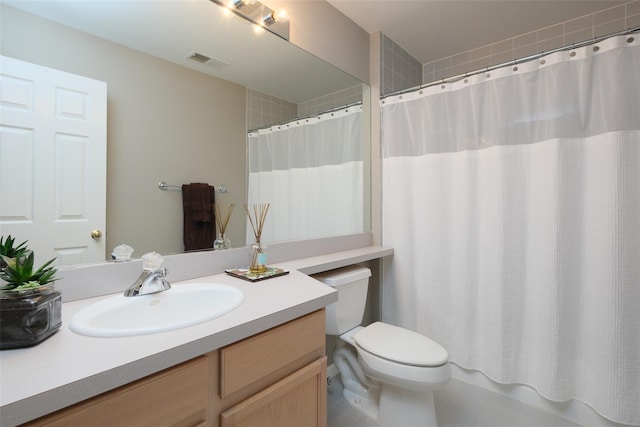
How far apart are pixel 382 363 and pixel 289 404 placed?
59 cm

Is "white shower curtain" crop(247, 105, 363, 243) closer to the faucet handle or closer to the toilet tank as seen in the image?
the toilet tank

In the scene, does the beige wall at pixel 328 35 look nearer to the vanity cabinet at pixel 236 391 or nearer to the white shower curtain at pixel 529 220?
the white shower curtain at pixel 529 220

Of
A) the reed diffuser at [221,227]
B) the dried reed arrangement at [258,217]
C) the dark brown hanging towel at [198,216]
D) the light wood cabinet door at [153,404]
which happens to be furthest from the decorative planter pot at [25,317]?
the dried reed arrangement at [258,217]

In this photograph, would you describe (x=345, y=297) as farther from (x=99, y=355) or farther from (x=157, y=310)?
(x=99, y=355)

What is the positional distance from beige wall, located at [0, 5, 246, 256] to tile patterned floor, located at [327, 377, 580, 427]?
1.08 meters

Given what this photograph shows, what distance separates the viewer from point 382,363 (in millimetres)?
1322

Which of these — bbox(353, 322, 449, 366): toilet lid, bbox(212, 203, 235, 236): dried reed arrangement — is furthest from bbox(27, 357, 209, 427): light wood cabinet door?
bbox(353, 322, 449, 366): toilet lid

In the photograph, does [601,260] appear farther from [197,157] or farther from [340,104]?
[197,157]

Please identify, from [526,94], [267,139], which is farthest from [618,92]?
[267,139]

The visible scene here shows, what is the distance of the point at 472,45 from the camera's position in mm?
2262

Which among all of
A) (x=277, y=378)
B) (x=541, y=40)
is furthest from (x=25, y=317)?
(x=541, y=40)

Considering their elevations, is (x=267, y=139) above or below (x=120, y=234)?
above

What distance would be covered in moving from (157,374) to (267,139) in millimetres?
1253

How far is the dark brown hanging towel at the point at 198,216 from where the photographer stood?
123 centimetres
